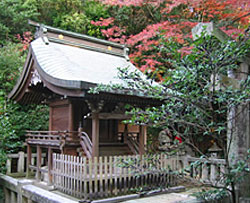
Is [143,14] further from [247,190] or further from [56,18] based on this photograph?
[247,190]

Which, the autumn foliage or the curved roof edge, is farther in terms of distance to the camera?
the autumn foliage

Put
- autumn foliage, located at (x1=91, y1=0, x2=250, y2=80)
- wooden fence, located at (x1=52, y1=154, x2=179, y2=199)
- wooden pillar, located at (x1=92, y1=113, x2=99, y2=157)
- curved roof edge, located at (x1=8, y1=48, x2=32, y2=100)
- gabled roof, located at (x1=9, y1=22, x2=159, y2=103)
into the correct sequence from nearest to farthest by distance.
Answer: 1. wooden fence, located at (x1=52, y1=154, x2=179, y2=199)
2. gabled roof, located at (x1=9, y1=22, x2=159, y2=103)
3. wooden pillar, located at (x1=92, y1=113, x2=99, y2=157)
4. curved roof edge, located at (x1=8, y1=48, x2=32, y2=100)
5. autumn foliage, located at (x1=91, y1=0, x2=250, y2=80)

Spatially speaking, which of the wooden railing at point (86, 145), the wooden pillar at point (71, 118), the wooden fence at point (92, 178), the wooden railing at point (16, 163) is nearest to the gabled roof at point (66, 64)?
the wooden pillar at point (71, 118)

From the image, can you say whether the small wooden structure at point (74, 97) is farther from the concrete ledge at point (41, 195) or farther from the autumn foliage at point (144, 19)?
the autumn foliage at point (144, 19)

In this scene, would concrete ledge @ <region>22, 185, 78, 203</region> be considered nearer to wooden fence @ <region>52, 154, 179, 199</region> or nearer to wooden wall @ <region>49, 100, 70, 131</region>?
wooden fence @ <region>52, 154, 179, 199</region>

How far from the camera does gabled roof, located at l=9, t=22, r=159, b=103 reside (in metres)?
6.85

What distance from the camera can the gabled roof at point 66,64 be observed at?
6848 millimetres

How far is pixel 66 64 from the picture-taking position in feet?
26.7

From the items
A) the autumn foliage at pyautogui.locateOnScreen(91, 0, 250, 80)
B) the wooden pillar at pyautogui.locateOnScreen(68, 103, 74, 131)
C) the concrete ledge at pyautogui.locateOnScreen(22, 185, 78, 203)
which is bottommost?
the concrete ledge at pyautogui.locateOnScreen(22, 185, 78, 203)

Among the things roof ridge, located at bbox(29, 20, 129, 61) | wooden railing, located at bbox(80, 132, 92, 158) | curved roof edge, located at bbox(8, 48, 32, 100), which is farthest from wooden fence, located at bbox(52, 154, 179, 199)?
roof ridge, located at bbox(29, 20, 129, 61)

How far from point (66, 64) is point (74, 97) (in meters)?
1.38

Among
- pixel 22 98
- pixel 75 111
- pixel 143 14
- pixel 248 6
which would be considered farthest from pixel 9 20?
pixel 248 6

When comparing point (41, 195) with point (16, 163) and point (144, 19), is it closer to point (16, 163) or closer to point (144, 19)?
point (16, 163)

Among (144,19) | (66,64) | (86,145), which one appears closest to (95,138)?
(86,145)
